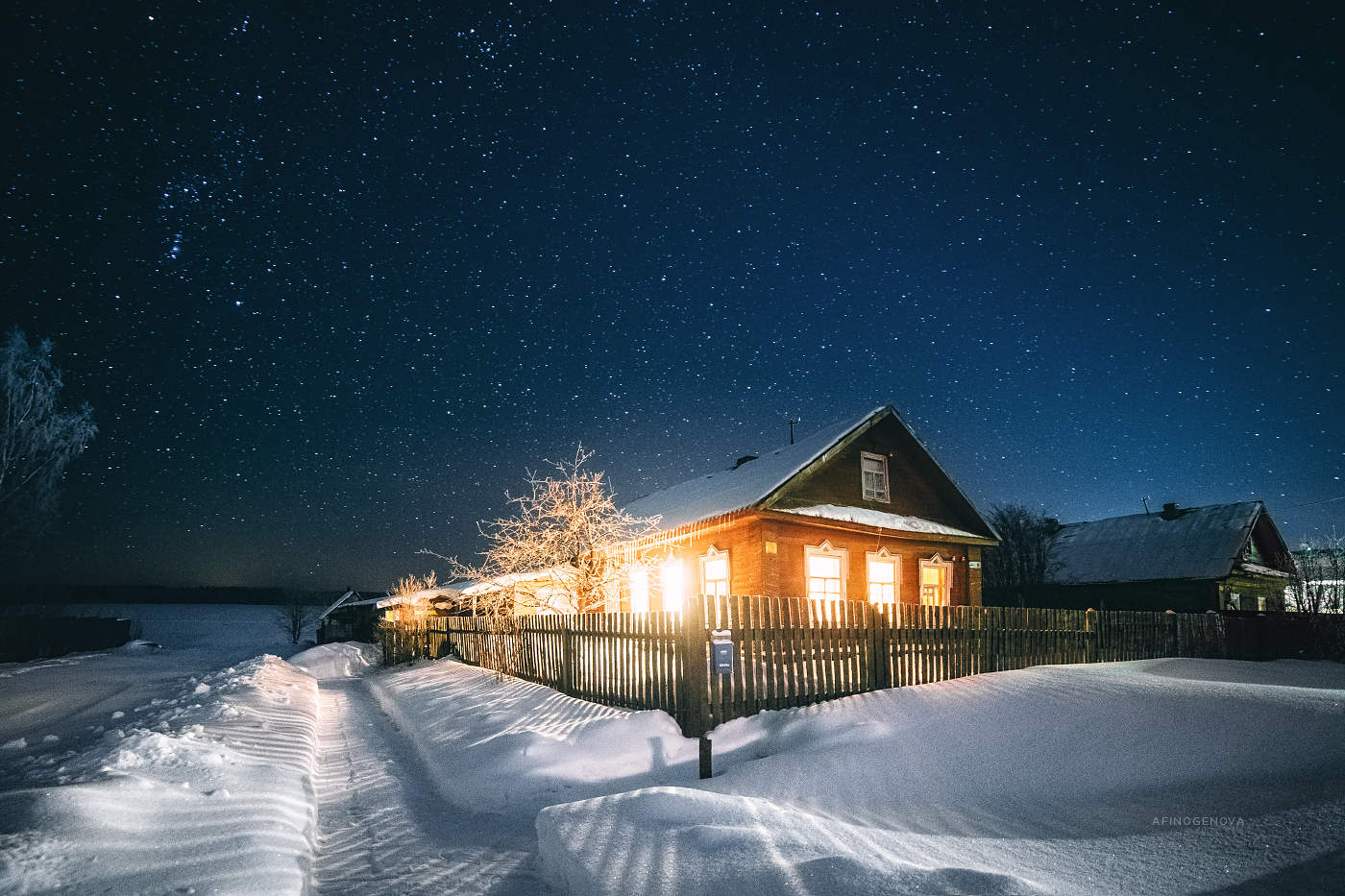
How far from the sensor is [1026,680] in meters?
7.79

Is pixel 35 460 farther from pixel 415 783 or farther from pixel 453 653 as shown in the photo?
pixel 415 783

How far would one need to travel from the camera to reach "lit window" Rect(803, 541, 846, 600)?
1692cm

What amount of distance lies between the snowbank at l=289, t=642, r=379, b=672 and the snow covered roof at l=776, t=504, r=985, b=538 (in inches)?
652

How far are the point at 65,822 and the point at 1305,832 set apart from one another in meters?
7.30

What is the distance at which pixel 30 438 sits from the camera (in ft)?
87.2

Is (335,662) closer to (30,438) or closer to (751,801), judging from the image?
(30,438)

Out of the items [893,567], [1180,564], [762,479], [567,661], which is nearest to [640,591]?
[762,479]

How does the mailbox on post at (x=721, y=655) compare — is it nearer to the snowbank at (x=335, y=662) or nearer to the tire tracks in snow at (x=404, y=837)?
the tire tracks in snow at (x=404, y=837)

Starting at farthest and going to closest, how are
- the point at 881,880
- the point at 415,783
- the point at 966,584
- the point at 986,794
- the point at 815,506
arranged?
the point at 966,584, the point at 815,506, the point at 415,783, the point at 986,794, the point at 881,880

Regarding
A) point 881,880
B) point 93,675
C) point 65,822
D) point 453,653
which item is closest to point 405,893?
point 65,822

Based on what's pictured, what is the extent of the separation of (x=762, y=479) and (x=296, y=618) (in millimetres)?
60721

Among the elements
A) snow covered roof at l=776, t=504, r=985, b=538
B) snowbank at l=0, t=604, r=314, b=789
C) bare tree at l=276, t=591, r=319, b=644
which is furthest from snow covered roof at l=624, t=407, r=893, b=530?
bare tree at l=276, t=591, r=319, b=644

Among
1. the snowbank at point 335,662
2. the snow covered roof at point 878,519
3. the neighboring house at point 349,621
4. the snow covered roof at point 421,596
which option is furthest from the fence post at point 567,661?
the neighboring house at point 349,621

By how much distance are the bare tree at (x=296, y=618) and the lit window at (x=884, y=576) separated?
56.6 m
